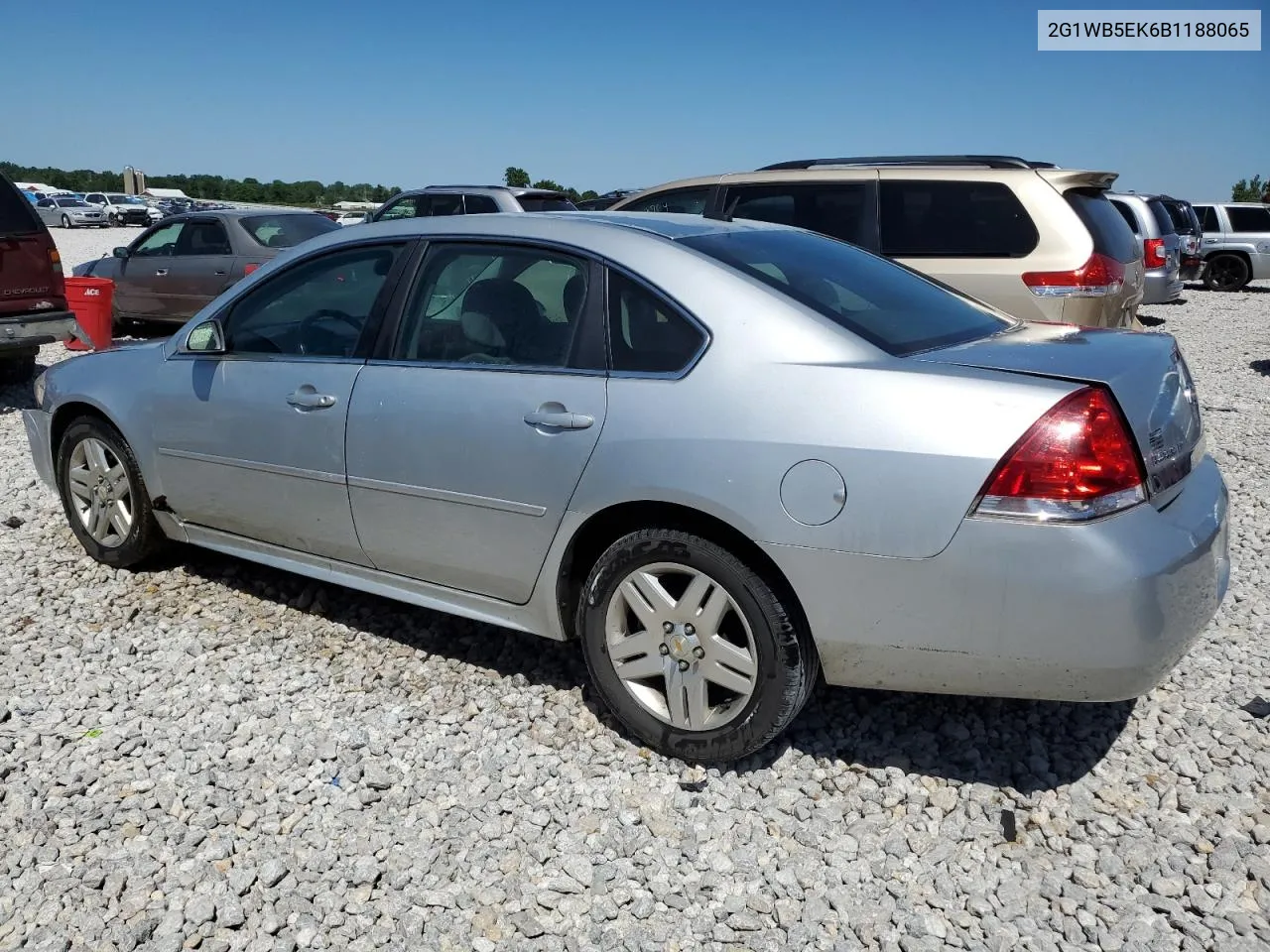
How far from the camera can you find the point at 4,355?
8.56 m

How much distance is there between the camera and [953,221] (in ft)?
23.9

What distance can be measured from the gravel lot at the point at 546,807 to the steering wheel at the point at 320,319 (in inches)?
44.4

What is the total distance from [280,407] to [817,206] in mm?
4947

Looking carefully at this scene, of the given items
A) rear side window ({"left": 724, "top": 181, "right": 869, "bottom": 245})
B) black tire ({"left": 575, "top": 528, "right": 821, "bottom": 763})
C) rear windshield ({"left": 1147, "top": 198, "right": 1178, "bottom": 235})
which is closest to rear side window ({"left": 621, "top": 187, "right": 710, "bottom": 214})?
rear side window ({"left": 724, "top": 181, "right": 869, "bottom": 245})

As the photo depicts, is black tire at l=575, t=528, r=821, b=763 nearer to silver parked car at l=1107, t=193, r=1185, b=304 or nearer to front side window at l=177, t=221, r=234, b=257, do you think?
front side window at l=177, t=221, r=234, b=257

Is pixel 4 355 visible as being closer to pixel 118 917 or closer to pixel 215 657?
pixel 215 657

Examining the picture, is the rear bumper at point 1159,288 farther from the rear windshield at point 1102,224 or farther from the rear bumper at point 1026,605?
the rear bumper at point 1026,605

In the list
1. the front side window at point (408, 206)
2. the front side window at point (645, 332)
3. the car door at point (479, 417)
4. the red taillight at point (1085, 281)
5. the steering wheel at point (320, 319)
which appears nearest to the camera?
the front side window at point (645, 332)

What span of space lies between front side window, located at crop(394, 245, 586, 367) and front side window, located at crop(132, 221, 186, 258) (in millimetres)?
9892

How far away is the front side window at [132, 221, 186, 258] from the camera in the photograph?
12.4 metres

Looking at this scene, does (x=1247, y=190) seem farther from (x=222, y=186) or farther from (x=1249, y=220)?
(x=222, y=186)

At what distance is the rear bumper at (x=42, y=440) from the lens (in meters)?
4.93

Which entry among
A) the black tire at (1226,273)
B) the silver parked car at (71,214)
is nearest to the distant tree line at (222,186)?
the silver parked car at (71,214)

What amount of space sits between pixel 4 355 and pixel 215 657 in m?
5.90
